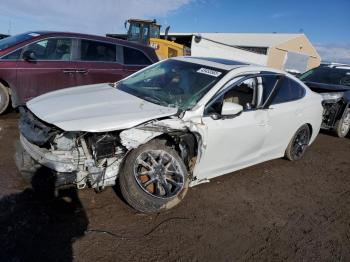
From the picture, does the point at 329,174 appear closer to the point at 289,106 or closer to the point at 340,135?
the point at 289,106

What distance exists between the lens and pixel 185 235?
328 centimetres

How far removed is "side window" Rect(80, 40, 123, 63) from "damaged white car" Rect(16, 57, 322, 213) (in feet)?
8.81

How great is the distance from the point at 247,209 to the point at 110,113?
6.34 ft

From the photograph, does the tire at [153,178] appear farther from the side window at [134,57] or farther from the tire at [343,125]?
the tire at [343,125]

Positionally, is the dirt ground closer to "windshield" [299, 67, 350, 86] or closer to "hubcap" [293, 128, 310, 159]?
"hubcap" [293, 128, 310, 159]

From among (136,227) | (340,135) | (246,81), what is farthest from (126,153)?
(340,135)

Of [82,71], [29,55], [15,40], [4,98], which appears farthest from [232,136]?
[15,40]

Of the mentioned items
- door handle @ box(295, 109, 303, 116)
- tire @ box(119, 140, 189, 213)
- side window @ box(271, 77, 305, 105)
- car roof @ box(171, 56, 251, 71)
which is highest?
car roof @ box(171, 56, 251, 71)

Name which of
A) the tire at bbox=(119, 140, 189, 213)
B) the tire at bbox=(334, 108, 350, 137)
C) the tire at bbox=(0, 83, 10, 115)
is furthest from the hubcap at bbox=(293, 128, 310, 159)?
the tire at bbox=(0, 83, 10, 115)

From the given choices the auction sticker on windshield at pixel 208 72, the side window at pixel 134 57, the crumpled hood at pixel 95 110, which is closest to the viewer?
the crumpled hood at pixel 95 110

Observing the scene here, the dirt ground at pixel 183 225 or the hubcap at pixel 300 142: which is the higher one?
the hubcap at pixel 300 142

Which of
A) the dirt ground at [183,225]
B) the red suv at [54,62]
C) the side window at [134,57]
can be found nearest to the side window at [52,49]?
the red suv at [54,62]

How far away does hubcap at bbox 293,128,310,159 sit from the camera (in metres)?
5.56

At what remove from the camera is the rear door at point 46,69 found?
6363mm
